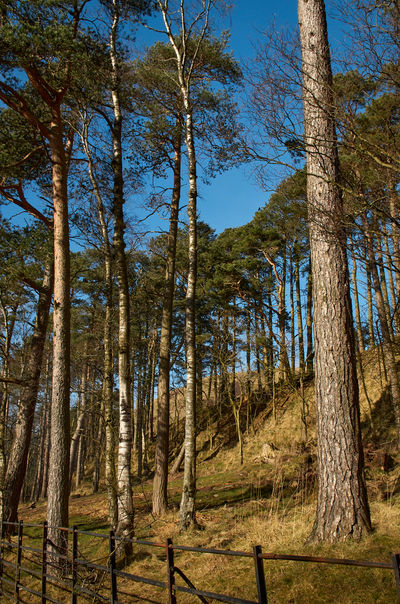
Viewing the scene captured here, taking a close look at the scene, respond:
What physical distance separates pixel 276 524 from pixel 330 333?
3021mm

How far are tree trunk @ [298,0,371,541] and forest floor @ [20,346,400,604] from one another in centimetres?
42

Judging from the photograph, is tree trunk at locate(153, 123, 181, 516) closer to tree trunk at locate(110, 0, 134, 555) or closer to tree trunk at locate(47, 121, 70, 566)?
tree trunk at locate(110, 0, 134, 555)

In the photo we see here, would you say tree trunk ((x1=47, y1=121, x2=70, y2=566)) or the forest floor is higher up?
tree trunk ((x1=47, y1=121, x2=70, y2=566))

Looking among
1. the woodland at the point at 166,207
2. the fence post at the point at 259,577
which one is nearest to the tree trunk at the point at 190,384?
the woodland at the point at 166,207

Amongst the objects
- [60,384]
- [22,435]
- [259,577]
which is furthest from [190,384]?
[259,577]

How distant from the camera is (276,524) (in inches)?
232

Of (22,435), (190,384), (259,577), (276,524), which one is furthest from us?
(22,435)

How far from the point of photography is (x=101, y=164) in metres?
10.2

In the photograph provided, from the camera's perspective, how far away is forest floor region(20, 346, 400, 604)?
3795 millimetres

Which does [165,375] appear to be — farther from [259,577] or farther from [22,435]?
[259,577]

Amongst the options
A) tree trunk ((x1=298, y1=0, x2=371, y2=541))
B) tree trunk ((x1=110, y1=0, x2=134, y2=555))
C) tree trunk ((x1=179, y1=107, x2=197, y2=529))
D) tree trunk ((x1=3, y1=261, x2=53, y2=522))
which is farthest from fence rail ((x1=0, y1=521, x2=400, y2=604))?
tree trunk ((x1=3, y1=261, x2=53, y2=522))

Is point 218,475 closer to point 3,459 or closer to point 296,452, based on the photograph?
point 296,452

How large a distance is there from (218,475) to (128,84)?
13.6 m

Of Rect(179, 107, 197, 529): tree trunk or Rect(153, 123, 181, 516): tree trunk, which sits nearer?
Rect(179, 107, 197, 529): tree trunk
